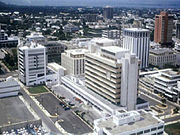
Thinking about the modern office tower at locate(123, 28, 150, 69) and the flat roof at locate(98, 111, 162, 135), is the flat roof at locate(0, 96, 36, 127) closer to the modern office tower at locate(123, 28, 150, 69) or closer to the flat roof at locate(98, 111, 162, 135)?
the flat roof at locate(98, 111, 162, 135)

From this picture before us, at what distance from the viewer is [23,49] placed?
49.6 meters

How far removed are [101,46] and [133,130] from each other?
18.2 m

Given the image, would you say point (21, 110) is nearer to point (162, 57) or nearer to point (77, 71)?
point (77, 71)

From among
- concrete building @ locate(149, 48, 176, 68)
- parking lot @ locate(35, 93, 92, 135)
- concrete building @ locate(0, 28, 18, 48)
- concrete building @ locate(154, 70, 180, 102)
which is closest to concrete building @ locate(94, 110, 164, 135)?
parking lot @ locate(35, 93, 92, 135)

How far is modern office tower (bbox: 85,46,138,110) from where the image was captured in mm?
35750

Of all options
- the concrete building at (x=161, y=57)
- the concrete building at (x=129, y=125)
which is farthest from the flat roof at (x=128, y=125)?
→ the concrete building at (x=161, y=57)

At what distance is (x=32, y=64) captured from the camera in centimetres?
5097

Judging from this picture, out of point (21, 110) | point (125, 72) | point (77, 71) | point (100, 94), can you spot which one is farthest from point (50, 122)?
point (77, 71)

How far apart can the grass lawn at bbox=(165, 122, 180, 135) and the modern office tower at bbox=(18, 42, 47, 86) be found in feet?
87.7

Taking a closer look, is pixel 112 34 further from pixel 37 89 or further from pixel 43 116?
pixel 43 116

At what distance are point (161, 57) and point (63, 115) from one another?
115 ft

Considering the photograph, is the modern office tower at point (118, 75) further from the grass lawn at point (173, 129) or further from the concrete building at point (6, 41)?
the concrete building at point (6, 41)

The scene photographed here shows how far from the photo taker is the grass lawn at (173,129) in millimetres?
32719

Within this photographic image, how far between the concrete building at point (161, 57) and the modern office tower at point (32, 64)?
27.5 metres
